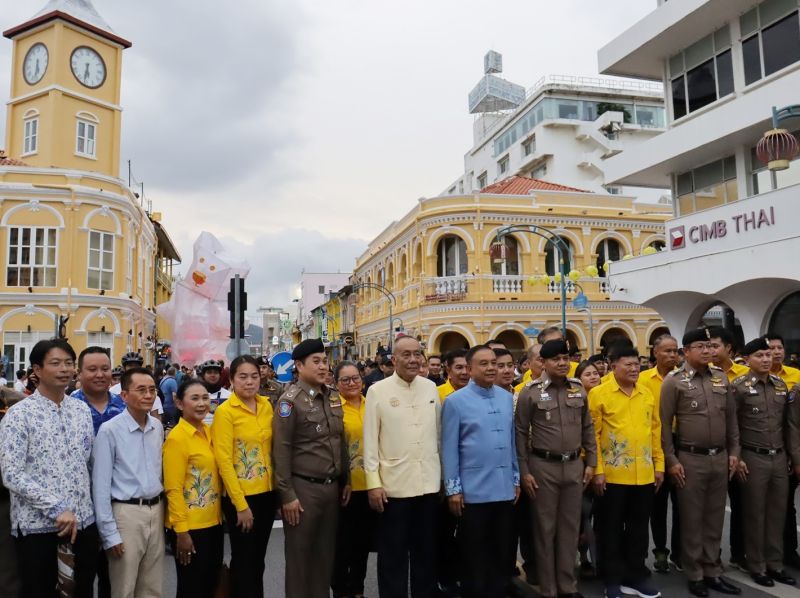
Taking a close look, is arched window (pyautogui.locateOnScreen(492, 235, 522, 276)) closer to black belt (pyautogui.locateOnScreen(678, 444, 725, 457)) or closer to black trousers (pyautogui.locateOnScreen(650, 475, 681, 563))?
black trousers (pyautogui.locateOnScreen(650, 475, 681, 563))

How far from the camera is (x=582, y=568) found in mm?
5836

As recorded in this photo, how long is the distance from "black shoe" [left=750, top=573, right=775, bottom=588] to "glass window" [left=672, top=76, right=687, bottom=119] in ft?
47.0

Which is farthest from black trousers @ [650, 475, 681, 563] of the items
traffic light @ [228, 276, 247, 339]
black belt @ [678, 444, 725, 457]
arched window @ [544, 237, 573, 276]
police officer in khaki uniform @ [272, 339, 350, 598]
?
arched window @ [544, 237, 573, 276]

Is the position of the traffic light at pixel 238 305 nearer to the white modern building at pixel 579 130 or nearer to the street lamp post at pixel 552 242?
the street lamp post at pixel 552 242

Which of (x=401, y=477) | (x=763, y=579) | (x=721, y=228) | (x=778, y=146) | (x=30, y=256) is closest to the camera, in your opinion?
(x=401, y=477)

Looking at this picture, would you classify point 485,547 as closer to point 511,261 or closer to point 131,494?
point 131,494

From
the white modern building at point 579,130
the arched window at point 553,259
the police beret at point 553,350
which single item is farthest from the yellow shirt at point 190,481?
the white modern building at point 579,130

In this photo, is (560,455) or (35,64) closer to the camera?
(560,455)

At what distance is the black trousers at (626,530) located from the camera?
17.2ft

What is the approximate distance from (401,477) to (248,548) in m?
1.22

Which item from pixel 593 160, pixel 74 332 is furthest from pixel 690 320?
pixel 593 160

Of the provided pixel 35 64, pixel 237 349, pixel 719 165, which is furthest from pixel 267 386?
pixel 35 64

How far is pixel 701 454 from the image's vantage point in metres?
5.48

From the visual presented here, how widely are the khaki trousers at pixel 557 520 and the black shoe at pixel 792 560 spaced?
2.39 meters
